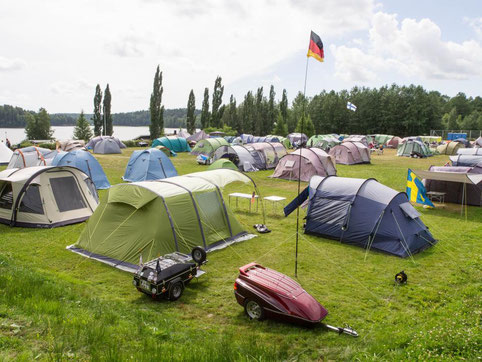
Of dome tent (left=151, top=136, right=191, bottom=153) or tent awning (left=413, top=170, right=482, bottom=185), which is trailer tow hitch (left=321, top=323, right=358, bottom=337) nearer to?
tent awning (left=413, top=170, right=482, bottom=185)

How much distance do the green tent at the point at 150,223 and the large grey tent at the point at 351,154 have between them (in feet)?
→ 75.8

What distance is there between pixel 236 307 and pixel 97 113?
54.5m

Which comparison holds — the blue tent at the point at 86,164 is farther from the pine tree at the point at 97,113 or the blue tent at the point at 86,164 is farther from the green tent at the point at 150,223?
the pine tree at the point at 97,113

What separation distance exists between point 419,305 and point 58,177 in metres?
11.2

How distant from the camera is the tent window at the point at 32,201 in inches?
453

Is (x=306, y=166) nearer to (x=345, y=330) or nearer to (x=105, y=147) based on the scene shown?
(x=345, y=330)

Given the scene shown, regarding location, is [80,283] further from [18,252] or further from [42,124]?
[42,124]

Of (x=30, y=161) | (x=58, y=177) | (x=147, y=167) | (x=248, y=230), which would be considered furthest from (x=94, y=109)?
(x=248, y=230)

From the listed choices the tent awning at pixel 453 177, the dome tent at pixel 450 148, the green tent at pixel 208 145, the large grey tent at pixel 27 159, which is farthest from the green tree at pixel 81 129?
the tent awning at pixel 453 177

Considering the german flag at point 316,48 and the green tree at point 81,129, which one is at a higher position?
the german flag at point 316,48

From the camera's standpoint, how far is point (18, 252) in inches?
369

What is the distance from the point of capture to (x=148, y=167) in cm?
1978

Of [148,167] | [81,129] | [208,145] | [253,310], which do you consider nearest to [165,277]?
[253,310]

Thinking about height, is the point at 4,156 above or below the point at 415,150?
below
